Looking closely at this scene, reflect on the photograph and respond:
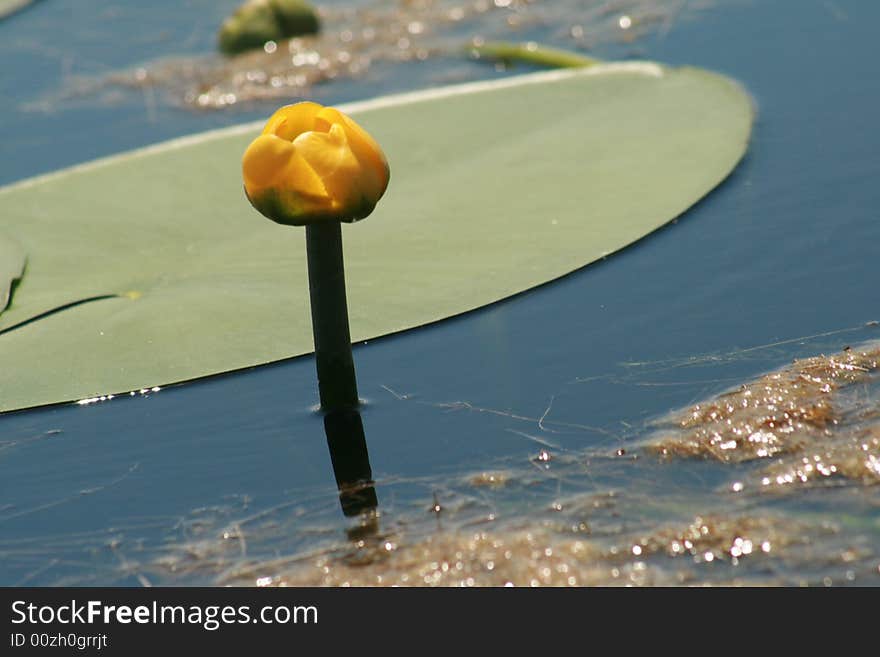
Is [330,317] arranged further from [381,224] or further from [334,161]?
[381,224]

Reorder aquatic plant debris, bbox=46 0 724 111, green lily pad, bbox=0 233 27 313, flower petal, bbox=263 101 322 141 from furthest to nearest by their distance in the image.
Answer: aquatic plant debris, bbox=46 0 724 111 < green lily pad, bbox=0 233 27 313 < flower petal, bbox=263 101 322 141

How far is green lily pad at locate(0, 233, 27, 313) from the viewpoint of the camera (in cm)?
336

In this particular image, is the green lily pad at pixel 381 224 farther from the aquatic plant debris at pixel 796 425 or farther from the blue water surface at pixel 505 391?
the aquatic plant debris at pixel 796 425

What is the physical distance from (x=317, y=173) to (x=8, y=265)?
1.42 m

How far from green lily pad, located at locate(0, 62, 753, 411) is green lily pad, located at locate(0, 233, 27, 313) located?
0.03 m

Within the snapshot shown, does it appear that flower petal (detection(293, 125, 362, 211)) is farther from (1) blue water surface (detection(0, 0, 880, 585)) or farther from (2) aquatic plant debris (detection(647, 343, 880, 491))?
(2) aquatic plant debris (detection(647, 343, 880, 491))

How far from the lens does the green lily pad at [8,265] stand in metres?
3.36

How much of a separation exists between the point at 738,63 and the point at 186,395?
9.41ft

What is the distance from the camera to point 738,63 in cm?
502

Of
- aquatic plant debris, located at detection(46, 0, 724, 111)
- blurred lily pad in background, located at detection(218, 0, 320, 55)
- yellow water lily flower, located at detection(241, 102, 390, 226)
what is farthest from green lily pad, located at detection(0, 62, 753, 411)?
blurred lily pad in background, located at detection(218, 0, 320, 55)

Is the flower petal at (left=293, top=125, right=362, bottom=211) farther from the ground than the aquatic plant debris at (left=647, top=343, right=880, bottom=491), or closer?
farther from the ground

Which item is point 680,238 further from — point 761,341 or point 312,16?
point 312,16

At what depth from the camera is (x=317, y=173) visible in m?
2.41

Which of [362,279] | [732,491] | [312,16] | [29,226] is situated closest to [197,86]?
[312,16]
